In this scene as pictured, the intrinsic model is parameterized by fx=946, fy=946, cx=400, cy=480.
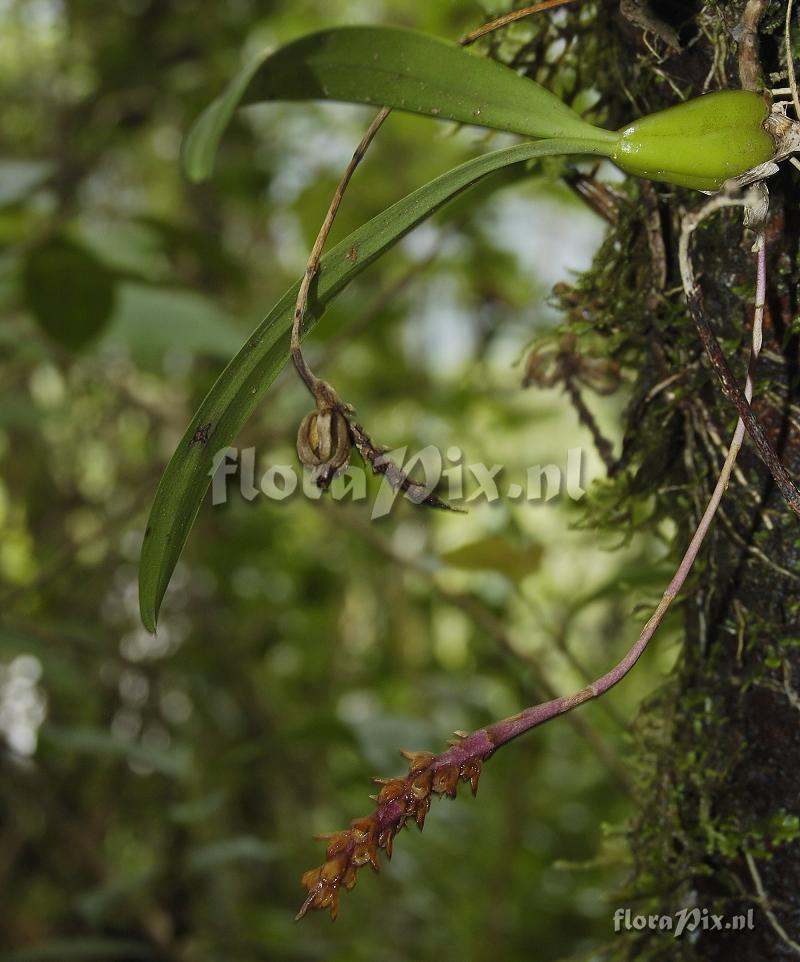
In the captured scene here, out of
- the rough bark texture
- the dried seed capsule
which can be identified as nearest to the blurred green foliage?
the rough bark texture

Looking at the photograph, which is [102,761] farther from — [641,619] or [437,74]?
[437,74]

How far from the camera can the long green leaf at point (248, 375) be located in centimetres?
32

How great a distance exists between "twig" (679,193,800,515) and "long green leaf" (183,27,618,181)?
5 cm

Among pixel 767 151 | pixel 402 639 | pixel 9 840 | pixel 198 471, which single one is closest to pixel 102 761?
pixel 9 840

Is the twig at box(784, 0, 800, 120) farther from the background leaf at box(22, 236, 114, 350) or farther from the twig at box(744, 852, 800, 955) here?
the background leaf at box(22, 236, 114, 350)

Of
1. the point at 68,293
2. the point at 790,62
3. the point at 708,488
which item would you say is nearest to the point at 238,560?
the point at 68,293

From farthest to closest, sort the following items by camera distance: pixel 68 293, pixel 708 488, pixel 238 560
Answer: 1. pixel 238 560
2. pixel 68 293
3. pixel 708 488

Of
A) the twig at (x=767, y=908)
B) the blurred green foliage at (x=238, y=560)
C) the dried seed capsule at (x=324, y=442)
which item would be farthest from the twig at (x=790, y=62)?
the blurred green foliage at (x=238, y=560)

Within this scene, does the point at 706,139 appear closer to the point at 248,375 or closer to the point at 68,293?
the point at 248,375

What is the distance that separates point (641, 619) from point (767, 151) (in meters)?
0.27

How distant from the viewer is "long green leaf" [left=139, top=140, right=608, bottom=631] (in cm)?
32

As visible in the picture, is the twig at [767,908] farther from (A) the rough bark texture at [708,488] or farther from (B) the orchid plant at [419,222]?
(B) the orchid plant at [419,222]

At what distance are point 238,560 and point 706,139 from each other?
126cm

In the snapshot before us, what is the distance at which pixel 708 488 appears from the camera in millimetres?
415
